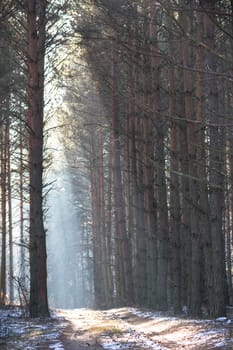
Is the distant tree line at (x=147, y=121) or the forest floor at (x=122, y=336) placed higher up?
the distant tree line at (x=147, y=121)

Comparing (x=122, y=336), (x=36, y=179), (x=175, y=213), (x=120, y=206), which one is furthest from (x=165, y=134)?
(x=122, y=336)

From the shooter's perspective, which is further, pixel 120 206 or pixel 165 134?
pixel 120 206

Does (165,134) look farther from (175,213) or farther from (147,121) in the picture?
(175,213)

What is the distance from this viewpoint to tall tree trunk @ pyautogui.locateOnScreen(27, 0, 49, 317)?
40.8 ft

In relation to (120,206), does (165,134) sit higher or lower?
higher

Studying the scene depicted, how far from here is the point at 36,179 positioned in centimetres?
1262

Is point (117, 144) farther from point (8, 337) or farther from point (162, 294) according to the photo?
point (8, 337)

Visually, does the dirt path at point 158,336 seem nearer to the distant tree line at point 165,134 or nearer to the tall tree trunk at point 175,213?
the distant tree line at point 165,134


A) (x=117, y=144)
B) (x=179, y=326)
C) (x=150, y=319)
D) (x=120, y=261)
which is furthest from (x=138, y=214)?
(x=179, y=326)

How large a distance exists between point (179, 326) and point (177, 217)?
17.5 ft

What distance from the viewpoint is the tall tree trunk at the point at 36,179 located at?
40.8 feet

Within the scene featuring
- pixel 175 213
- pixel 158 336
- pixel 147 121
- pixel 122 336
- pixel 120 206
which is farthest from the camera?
pixel 120 206

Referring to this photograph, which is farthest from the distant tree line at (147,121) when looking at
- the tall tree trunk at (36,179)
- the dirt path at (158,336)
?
the dirt path at (158,336)

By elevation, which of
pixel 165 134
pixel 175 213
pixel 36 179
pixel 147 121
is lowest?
pixel 175 213
